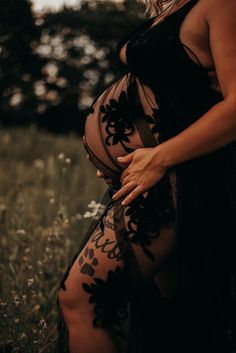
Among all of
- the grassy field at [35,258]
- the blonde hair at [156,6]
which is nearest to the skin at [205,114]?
the blonde hair at [156,6]

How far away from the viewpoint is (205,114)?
5.35 feet

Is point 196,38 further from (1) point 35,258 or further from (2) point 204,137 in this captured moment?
(1) point 35,258

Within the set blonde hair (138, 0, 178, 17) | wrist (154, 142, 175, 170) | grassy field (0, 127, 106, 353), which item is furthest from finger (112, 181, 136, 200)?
blonde hair (138, 0, 178, 17)

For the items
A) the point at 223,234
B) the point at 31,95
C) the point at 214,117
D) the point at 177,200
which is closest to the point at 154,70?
the point at 214,117

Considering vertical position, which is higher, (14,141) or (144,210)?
(144,210)

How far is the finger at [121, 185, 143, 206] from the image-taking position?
1.72m

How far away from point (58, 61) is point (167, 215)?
15624 mm

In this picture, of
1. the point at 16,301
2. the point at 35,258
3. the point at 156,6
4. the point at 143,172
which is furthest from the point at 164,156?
the point at 35,258

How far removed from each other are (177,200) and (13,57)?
15180mm

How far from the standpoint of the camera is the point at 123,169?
6.35ft

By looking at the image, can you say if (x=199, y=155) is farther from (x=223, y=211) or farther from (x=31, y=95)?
(x=31, y=95)

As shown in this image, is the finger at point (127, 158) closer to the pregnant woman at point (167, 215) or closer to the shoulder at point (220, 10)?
the pregnant woman at point (167, 215)

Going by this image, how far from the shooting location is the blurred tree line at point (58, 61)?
52.4ft

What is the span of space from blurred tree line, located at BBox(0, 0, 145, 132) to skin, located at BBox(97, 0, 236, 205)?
14.3 m
